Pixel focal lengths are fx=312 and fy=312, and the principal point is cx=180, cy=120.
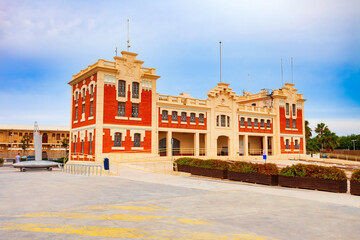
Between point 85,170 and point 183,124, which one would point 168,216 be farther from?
point 183,124

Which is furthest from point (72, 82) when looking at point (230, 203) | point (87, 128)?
point (230, 203)

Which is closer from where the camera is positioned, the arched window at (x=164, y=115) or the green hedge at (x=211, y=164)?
the green hedge at (x=211, y=164)

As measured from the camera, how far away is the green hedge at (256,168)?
60.9ft

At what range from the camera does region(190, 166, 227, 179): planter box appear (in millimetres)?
21516

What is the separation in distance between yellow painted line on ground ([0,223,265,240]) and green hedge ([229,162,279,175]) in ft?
40.1

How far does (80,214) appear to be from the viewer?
8.89m

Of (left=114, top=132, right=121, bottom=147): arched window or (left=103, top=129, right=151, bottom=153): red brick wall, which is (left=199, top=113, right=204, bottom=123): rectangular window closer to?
(left=103, top=129, right=151, bottom=153): red brick wall

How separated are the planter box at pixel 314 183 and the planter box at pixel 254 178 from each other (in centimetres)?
49

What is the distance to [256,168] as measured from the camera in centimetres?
1939

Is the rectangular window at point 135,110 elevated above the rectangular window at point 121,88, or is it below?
below

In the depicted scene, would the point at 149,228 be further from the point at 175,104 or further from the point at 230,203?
the point at 175,104

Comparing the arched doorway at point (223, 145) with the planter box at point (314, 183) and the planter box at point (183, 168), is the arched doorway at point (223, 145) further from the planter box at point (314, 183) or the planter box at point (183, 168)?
the planter box at point (314, 183)

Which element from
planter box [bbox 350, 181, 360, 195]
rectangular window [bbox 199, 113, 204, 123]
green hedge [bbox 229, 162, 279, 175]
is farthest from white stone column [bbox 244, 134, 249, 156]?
planter box [bbox 350, 181, 360, 195]

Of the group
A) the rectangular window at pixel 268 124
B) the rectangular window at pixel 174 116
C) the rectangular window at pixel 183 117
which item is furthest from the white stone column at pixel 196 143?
the rectangular window at pixel 268 124
